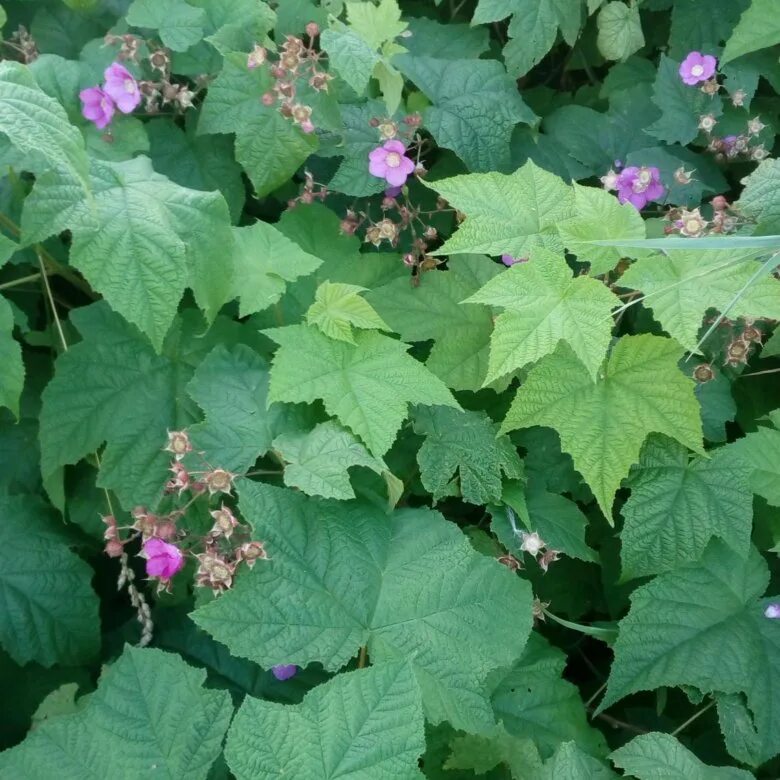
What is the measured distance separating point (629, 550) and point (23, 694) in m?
1.50

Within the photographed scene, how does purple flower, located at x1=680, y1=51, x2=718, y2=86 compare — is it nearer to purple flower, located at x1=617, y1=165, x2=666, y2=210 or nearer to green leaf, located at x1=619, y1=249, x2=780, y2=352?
purple flower, located at x1=617, y1=165, x2=666, y2=210

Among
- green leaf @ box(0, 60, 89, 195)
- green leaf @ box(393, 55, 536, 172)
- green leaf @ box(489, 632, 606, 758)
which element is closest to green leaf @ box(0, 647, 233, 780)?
green leaf @ box(489, 632, 606, 758)

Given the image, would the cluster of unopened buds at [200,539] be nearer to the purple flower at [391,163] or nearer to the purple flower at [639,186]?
the purple flower at [391,163]

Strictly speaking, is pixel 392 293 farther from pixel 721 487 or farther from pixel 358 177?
pixel 721 487

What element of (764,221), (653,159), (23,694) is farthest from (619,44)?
(23,694)

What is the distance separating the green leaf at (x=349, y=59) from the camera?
192 cm

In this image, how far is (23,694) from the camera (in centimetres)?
212

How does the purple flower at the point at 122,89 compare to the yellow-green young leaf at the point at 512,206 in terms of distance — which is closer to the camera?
the yellow-green young leaf at the point at 512,206

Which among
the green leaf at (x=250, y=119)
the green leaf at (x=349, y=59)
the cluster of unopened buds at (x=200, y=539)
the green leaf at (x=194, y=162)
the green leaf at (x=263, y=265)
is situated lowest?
the cluster of unopened buds at (x=200, y=539)

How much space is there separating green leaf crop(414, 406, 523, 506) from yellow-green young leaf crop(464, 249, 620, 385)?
0.28m

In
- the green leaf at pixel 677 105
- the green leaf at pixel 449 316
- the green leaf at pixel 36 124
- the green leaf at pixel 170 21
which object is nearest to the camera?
the green leaf at pixel 36 124

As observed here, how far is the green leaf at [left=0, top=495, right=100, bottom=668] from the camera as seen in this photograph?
1.99 metres

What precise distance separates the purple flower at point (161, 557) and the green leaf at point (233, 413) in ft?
0.62

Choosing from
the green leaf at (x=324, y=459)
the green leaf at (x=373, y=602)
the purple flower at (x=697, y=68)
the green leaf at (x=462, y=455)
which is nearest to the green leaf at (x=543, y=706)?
the green leaf at (x=373, y=602)
